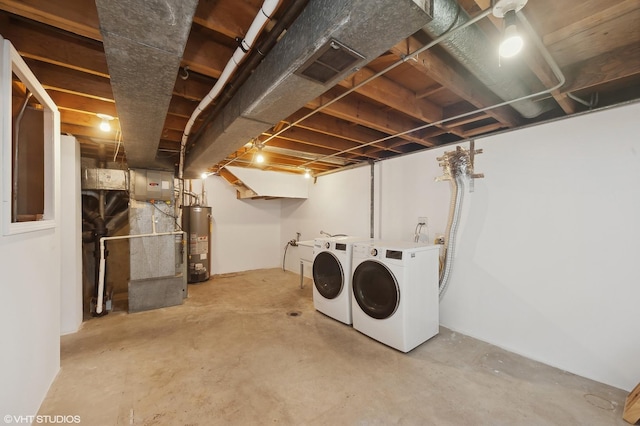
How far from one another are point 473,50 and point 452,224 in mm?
1894

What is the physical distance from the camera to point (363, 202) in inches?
164

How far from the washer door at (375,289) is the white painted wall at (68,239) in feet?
10.4

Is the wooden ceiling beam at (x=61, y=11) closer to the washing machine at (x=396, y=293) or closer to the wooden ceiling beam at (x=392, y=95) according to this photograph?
the wooden ceiling beam at (x=392, y=95)

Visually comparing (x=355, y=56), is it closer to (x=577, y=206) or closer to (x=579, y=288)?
(x=577, y=206)

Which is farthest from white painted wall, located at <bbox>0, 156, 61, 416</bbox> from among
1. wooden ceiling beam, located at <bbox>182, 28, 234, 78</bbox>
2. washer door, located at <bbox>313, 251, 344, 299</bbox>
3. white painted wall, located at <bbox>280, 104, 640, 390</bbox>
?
white painted wall, located at <bbox>280, 104, 640, 390</bbox>

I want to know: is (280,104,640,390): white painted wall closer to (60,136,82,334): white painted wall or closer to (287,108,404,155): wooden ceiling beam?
(287,108,404,155): wooden ceiling beam

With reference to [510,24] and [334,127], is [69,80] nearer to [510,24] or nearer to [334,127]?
[334,127]

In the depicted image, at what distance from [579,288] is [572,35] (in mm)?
1923

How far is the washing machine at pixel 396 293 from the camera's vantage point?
238 cm

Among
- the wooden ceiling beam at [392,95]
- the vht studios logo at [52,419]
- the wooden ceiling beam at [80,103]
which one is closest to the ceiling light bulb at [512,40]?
the wooden ceiling beam at [392,95]

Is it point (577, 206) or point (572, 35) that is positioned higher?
point (572, 35)

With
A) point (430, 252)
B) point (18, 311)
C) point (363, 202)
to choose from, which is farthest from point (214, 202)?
point (430, 252)

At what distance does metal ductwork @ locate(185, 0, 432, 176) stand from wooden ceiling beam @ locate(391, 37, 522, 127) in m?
0.42

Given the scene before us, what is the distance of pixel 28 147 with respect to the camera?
1.81 m
